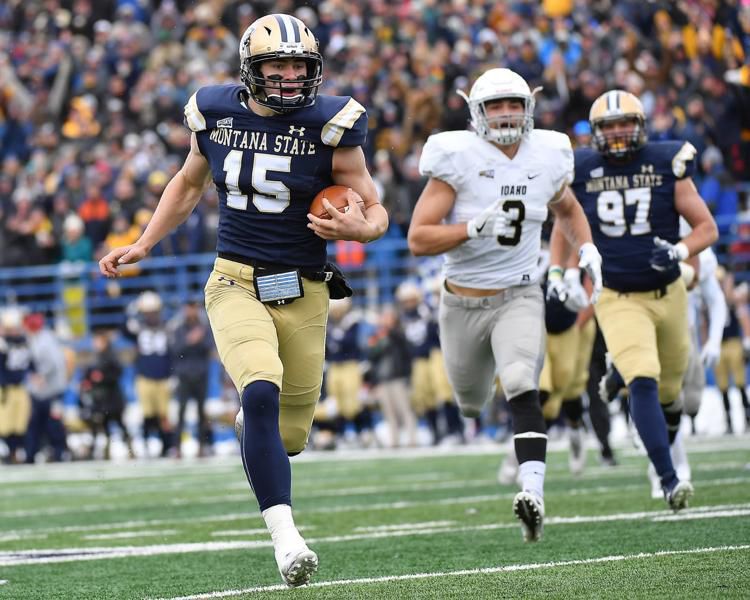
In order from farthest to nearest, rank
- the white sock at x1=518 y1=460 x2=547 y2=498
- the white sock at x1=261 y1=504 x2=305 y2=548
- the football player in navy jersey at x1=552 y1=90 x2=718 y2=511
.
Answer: the football player in navy jersey at x1=552 y1=90 x2=718 y2=511 < the white sock at x1=518 y1=460 x2=547 y2=498 < the white sock at x1=261 y1=504 x2=305 y2=548

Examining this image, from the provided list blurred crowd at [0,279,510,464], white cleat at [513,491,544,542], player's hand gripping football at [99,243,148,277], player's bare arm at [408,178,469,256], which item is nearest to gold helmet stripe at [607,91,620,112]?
player's bare arm at [408,178,469,256]

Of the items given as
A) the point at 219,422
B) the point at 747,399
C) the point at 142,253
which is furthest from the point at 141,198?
the point at 142,253

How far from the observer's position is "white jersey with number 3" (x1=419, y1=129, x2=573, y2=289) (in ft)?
18.9

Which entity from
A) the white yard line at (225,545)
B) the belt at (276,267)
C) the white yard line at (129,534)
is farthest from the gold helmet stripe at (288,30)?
the white yard line at (129,534)

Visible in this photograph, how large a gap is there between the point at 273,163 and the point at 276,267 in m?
0.32

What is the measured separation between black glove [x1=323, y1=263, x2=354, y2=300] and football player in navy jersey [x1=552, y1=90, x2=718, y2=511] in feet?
6.14

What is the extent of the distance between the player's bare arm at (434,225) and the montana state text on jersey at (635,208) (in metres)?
1.07

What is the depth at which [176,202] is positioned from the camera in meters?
4.96

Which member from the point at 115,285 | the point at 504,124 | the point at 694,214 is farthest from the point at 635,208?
the point at 115,285

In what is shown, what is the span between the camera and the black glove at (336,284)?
15.8ft

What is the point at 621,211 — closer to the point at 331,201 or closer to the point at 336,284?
the point at 336,284

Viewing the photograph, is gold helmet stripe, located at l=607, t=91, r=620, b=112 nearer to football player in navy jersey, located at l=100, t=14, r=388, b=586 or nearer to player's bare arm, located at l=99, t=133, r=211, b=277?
football player in navy jersey, located at l=100, t=14, r=388, b=586

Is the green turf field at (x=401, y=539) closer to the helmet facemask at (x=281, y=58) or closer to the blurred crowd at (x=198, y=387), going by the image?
the helmet facemask at (x=281, y=58)

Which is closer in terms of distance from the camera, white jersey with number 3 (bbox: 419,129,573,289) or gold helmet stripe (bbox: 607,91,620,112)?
white jersey with number 3 (bbox: 419,129,573,289)
